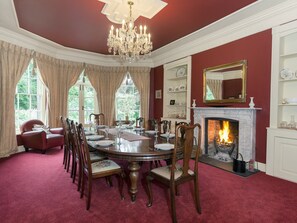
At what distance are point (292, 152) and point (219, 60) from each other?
228 centimetres

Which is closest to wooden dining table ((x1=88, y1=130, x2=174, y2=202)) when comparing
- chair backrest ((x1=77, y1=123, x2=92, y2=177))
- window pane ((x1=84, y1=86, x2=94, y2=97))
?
chair backrest ((x1=77, y1=123, x2=92, y2=177))

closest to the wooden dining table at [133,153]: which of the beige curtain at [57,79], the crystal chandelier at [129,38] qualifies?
the crystal chandelier at [129,38]

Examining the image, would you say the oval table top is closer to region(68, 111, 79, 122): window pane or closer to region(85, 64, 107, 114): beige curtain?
region(68, 111, 79, 122): window pane

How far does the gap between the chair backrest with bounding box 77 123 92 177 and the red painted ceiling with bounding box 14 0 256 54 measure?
224 centimetres

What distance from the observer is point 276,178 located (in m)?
3.08

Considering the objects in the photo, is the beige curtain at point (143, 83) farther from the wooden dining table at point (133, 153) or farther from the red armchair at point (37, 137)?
the wooden dining table at point (133, 153)

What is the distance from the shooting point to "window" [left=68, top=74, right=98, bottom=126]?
5.93 m

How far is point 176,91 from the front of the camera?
553cm

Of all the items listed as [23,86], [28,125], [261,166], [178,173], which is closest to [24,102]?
[23,86]

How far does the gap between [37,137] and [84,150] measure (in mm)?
2901

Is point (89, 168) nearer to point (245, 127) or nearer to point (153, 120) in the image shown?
point (153, 120)

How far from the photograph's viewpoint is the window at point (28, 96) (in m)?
4.80

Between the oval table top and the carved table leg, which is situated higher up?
the oval table top

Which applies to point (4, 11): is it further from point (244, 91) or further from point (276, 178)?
point (276, 178)
